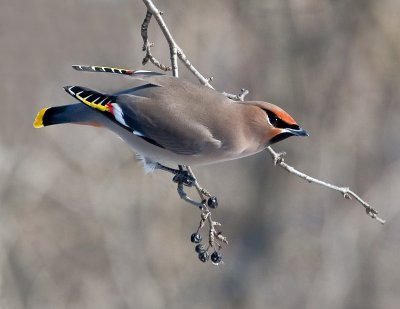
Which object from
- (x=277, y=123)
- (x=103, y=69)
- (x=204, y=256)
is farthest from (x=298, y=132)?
(x=103, y=69)

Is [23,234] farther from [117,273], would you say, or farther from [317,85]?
[317,85]

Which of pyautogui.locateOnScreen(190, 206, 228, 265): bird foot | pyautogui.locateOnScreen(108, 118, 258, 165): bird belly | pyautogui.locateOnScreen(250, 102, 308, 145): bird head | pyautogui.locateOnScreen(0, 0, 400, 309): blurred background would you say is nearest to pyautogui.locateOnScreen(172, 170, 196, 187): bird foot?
pyautogui.locateOnScreen(108, 118, 258, 165): bird belly

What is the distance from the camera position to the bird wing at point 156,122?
265 cm

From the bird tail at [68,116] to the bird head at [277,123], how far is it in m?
0.63

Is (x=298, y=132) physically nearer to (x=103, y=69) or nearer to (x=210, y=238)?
(x=210, y=238)

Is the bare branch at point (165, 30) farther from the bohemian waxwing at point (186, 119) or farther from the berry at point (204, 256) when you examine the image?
the berry at point (204, 256)

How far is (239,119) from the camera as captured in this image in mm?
2670

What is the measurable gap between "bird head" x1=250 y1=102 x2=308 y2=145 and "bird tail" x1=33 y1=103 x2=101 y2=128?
0.63 meters

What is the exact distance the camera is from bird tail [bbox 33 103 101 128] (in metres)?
2.83

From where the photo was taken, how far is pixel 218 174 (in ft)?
25.1

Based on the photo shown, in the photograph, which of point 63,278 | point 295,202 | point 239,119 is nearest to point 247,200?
point 295,202

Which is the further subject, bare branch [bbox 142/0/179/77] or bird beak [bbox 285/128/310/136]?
bare branch [bbox 142/0/179/77]

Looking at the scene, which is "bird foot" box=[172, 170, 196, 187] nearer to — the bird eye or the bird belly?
the bird belly

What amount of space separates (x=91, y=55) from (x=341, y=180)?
2.78m
